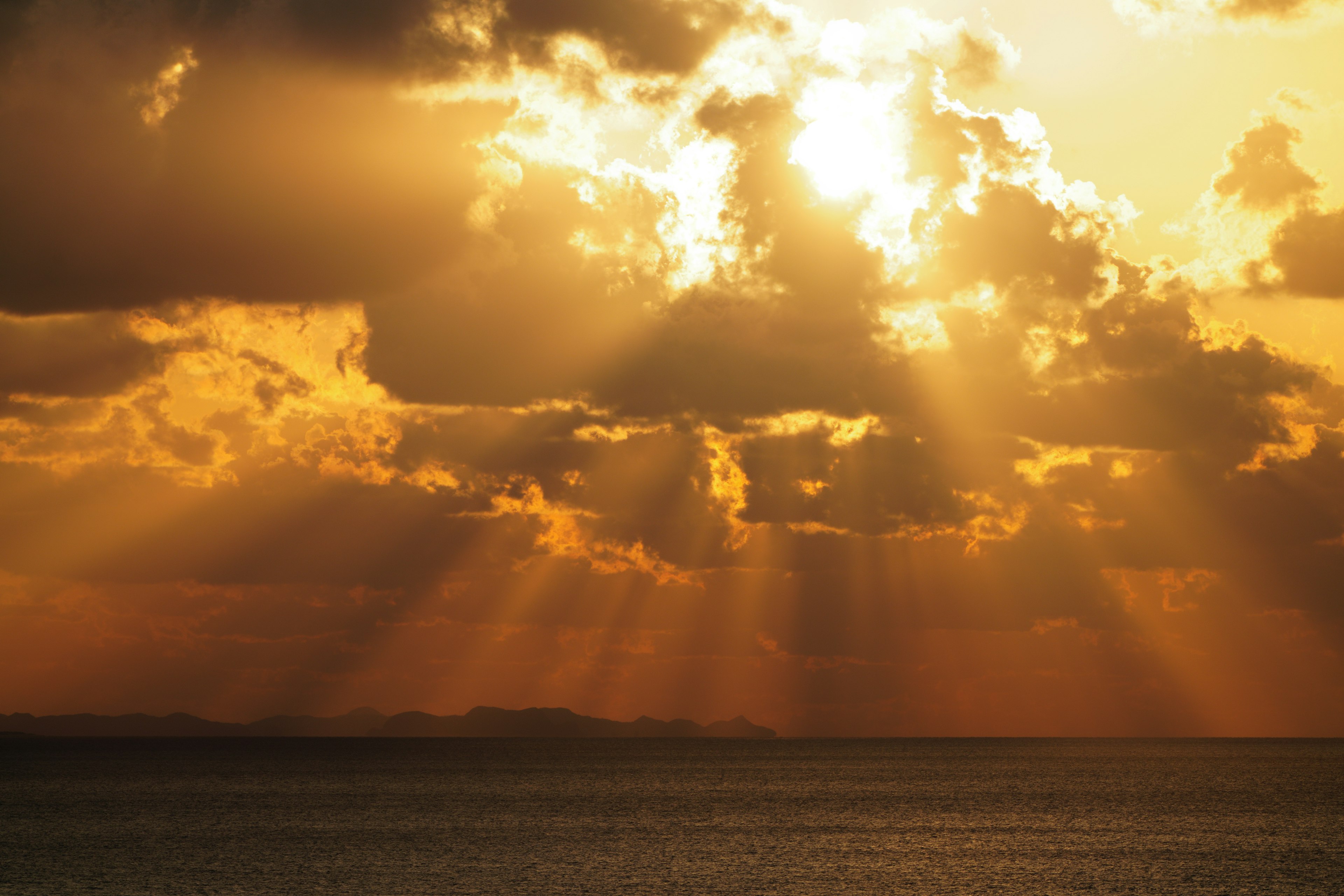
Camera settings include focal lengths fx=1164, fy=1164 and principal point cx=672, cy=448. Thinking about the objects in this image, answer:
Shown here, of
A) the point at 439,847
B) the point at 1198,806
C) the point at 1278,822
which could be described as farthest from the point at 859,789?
the point at 439,847

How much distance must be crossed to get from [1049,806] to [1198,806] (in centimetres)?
1608

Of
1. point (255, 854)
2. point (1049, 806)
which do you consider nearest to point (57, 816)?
point (255, 854)

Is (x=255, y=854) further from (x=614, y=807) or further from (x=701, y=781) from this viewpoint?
(x=701, y=781)

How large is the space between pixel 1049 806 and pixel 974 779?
65490 millimetres

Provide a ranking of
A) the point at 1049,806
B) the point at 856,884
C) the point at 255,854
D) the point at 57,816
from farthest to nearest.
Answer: the point at 1049,806 < the point at 57,816 < the point at 255,854 < the point at 856,884

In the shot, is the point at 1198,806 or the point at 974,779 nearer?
the point at 1198,806

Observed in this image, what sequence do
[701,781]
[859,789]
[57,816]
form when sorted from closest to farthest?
[57,816] < [859,789] < [701,781]

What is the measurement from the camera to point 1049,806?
413ft

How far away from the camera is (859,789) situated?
162m

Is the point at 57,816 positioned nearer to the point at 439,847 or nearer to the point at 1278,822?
the point at 439,847

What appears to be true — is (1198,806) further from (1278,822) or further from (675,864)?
(675,864)

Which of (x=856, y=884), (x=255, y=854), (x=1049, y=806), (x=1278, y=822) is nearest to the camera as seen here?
(x=856, y=884)

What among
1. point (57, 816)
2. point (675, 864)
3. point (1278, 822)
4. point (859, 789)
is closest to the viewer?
point (675, 864)

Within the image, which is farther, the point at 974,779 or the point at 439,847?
the point at 974,779
